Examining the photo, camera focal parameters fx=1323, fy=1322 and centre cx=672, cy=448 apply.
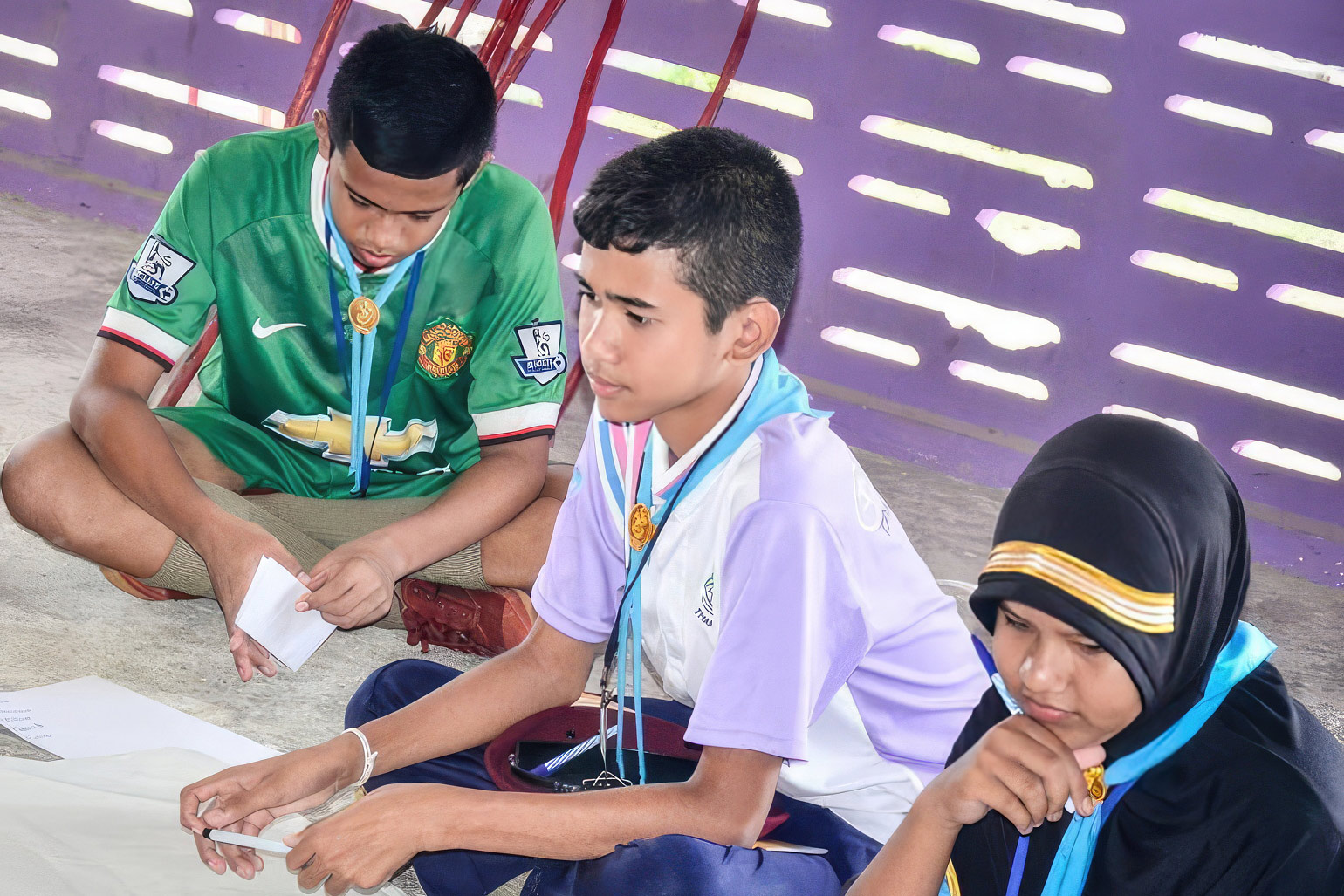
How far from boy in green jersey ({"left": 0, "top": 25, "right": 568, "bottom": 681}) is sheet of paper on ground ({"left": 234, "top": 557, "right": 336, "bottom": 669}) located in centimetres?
3

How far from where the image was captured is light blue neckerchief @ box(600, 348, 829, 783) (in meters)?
1.29

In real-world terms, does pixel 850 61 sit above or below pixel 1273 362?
above

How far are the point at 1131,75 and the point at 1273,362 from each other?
0.70 meters

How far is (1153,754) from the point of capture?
3.36ft

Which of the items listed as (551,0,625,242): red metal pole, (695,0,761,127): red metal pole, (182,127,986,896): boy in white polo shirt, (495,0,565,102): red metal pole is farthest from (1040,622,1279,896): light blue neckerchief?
(695,0,761,127): red metal pole

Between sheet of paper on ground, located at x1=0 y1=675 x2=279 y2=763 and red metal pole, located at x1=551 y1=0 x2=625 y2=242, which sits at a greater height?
red metal pole, located at x1=551 y1=0 x2=625 y2=242

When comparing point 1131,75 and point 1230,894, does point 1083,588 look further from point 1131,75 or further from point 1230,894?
point 1131,75

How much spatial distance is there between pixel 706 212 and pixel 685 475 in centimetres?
26

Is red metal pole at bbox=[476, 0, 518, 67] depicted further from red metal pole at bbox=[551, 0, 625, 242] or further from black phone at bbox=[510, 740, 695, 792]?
black phone at bbox=[510, 740, 695, 792]

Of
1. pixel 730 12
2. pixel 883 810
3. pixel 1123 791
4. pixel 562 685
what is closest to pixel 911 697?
pixel 883 810

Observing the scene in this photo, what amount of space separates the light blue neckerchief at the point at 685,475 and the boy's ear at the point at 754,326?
3 centimetres

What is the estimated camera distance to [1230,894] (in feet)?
3.21

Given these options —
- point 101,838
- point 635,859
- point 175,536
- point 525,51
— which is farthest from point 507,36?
point 635,859

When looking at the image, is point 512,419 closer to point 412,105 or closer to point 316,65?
point 412,105
